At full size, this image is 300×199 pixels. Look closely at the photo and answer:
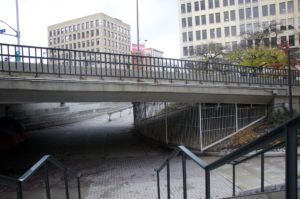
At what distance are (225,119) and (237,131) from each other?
1.10 metres

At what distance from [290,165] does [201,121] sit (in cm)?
981

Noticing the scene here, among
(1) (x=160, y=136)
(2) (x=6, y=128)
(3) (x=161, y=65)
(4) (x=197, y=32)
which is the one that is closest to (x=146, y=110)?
(1) (x=160, y=136)

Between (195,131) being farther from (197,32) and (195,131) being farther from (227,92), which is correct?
(197,32)

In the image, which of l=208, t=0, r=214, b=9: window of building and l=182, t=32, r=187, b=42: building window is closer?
l=208, t=0, r=214, b=9: window of building

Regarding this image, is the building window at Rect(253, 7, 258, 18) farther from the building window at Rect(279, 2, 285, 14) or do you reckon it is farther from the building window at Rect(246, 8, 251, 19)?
the building window at Rect(279, 2, 285, 14)

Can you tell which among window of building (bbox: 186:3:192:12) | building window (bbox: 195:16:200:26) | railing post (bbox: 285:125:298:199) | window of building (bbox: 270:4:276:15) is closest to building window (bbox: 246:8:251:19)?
window of building (bbox: 270:4:276:15)

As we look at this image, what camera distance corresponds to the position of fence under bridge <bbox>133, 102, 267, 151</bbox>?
11.2 m

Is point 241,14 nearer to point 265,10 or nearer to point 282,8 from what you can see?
point 265,10

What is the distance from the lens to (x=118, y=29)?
71.6 metres

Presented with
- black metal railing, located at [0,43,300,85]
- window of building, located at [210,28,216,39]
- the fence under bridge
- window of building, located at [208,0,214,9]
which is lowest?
the fence under bridge

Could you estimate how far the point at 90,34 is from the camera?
66.2 meters

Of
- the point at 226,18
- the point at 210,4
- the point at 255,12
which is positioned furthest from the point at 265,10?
the point at 210,4

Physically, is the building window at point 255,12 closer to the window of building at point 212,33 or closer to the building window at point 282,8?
the building window at point 282,8

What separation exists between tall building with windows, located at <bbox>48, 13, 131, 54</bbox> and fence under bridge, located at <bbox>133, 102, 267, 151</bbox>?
187ft
